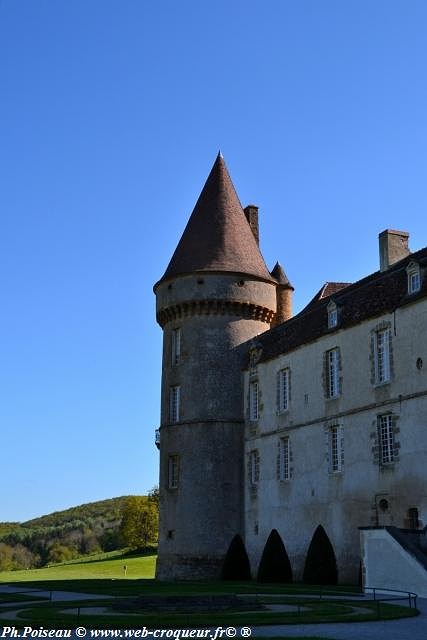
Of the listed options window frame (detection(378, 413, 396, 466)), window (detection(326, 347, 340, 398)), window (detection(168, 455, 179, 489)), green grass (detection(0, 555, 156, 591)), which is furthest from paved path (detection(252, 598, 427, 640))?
green grass (detection(0, 555, 156, 591))

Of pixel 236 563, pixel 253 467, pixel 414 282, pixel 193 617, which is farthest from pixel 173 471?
pixel 193 617

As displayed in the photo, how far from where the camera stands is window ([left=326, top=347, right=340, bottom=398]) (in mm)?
28422

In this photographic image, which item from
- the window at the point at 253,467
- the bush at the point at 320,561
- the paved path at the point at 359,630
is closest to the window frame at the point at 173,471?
the window at the point at 253,467

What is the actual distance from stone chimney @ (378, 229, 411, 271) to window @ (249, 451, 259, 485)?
9351 mm

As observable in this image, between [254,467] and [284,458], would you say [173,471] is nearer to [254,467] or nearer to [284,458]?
[254,467]

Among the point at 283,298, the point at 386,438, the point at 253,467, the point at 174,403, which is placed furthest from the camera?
the point at 283,298

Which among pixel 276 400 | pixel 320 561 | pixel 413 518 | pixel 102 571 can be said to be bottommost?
pixel 102 571

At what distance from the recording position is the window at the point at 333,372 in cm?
2842

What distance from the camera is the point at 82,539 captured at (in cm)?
9344

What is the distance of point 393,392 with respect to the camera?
2541 cm

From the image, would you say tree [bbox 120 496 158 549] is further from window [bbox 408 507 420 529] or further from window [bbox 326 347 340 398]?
window [bbox 408 507 420 529]

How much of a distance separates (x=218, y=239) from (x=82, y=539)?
6495 cm

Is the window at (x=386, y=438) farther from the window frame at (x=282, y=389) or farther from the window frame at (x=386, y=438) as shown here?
the window frame at (x=282, y=389)

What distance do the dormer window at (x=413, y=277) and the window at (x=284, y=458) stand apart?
8.45 m
